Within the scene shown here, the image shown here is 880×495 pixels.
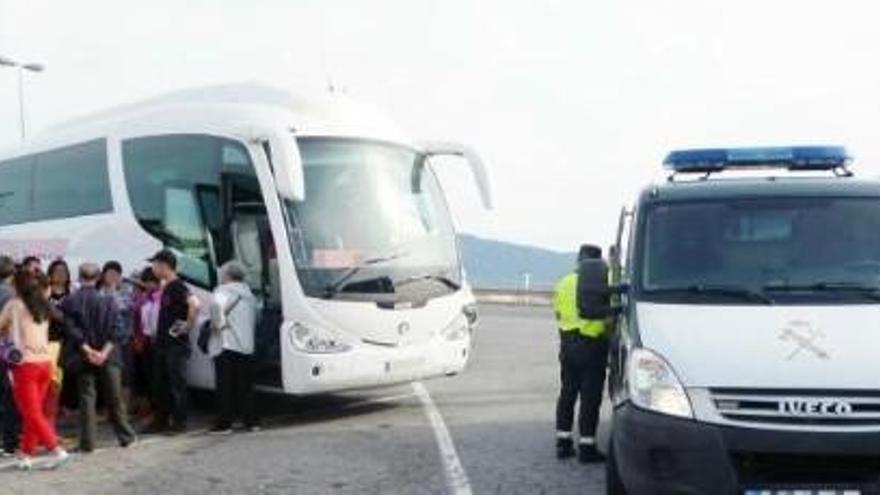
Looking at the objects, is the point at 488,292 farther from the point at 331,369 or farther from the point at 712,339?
the point at 712,339

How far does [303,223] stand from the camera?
38.9ft

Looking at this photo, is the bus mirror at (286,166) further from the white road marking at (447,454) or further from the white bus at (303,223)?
the white road marking at (447,454)

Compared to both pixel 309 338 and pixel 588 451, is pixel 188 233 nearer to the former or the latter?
pixel 309 338

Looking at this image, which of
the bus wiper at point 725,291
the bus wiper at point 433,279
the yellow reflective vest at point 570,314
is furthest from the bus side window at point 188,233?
the bus wiper at point 725,291

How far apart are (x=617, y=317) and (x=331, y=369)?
13.7 feet

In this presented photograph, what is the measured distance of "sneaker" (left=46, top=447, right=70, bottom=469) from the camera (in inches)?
384

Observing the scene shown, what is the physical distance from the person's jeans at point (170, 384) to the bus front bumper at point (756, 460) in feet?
21.0

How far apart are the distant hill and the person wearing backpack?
9.35ft

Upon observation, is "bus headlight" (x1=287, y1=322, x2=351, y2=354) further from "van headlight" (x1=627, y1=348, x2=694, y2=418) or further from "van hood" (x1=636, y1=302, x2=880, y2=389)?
"van headlight" (x1=627, y1=348, x2=694, y2=418)

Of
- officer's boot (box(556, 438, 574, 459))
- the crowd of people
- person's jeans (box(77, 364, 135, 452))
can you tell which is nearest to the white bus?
the crowd of people

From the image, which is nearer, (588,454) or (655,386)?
(655,386)

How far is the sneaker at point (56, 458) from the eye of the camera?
32.0ft

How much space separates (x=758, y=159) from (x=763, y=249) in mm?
1286

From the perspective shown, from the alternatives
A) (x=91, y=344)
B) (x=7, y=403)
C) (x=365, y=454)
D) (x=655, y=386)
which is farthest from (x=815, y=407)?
(x=7, y=403)
